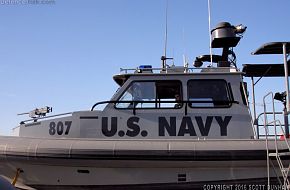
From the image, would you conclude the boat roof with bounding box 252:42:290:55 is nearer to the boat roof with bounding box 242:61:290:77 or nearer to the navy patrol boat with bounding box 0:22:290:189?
the navy patrol boat with bounding box 0:22:290:189

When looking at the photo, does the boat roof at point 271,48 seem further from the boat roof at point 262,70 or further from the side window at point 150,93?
the side window at point 150,93

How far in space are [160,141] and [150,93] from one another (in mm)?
1073

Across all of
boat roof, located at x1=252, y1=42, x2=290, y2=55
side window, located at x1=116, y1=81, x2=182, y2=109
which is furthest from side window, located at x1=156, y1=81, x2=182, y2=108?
boat roof, located at x1=252, y1=42, x2=290, y2=55

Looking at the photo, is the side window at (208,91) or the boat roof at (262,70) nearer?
the side window at (208,91)

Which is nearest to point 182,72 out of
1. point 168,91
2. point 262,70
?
point 168,91

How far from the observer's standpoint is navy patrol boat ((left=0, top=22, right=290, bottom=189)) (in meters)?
5.59

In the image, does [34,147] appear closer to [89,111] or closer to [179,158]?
[89,111]

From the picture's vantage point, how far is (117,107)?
6.38 meters

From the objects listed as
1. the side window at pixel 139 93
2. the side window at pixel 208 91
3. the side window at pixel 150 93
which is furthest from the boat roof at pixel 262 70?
the side window at pixel 139 93

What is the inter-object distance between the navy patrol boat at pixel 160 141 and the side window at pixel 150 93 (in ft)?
0.06

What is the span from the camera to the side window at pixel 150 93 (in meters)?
6.41

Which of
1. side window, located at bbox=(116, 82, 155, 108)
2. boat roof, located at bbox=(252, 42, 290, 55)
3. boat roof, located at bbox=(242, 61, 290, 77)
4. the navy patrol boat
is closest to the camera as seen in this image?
the navy patrol boat

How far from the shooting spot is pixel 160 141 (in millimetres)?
5762

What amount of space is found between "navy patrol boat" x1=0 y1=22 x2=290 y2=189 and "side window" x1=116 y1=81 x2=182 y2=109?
2 cm
